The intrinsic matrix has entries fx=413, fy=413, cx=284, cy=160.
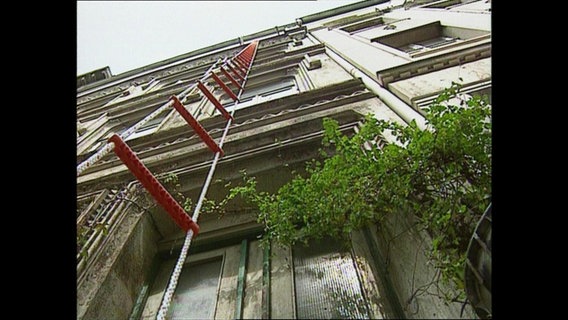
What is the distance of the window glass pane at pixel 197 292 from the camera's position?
2.85 m

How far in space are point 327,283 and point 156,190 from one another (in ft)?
3.89

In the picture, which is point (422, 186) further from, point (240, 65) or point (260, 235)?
point (240, 65)

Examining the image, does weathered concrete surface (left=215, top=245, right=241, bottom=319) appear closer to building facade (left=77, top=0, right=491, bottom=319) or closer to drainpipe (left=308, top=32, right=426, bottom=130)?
building facade (left=77, top=0, right=491, bottom=319)

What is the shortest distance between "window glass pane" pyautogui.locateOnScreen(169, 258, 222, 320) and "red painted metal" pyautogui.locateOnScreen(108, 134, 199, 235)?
878mm

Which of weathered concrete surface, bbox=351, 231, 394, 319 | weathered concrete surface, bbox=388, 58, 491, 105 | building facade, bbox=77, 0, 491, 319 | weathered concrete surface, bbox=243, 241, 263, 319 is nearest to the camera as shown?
weathered concrete surface, bbox=351, 231, 394, 319

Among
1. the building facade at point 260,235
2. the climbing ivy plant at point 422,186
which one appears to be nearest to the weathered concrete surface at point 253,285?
the building facade at point 260,235

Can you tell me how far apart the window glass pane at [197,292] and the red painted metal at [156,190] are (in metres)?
0.88

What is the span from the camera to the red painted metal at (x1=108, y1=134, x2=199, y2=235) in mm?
2213

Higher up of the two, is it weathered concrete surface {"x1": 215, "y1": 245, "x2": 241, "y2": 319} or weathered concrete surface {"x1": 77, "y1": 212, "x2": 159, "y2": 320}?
weathered concrete surface {"x1": 77, "y1": 212, "x2": 159, "y2": 320}

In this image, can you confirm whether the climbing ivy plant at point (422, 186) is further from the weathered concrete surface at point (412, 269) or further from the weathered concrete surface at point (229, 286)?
the weathered concrete surface at point (229, 286)

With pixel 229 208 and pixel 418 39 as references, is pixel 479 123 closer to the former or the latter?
pixel 229 208

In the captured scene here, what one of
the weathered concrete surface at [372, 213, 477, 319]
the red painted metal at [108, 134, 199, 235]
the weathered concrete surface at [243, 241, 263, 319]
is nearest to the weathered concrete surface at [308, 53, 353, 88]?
the weathered concrete surface at [243, 241, 263, 319]
